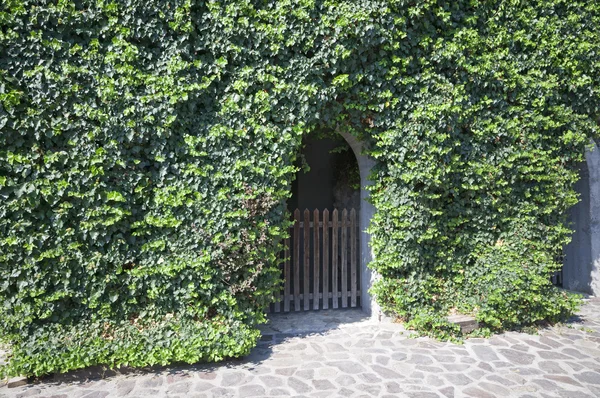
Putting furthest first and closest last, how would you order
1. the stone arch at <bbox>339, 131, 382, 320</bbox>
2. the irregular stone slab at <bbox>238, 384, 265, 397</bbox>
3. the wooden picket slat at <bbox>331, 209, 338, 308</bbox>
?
1. the wooden picket slat at <bbox>331, 209, 338, 308</bbox>
2. the stone arch at <bbox>339, 131, 382, 320</bbox>
3. the irregular stone slab at <bbox>238, 384, 265, 397</bbox>

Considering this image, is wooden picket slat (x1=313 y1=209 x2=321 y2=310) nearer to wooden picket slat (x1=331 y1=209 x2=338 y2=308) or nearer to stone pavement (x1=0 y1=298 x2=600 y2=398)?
wooden picket slat (x1=331 y1=209 x2=338 y2=308)

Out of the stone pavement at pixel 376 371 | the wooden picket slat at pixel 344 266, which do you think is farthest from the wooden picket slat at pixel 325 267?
the stone pavement at pixel 376 371

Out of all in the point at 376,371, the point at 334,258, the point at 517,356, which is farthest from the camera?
the point at 334,258

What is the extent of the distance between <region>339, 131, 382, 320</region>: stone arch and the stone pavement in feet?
1.98

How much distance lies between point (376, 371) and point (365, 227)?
2.39 meters

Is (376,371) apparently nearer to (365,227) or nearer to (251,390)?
(251,390)

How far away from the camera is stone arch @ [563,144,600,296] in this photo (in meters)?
7.64

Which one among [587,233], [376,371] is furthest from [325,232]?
[587,233]

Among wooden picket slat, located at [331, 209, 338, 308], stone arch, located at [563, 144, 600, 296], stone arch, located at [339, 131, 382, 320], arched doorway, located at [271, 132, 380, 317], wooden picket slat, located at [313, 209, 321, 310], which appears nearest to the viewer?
stone arch, located at [339, 131, 382, 320]

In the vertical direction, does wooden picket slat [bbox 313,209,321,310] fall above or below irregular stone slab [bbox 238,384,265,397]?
above

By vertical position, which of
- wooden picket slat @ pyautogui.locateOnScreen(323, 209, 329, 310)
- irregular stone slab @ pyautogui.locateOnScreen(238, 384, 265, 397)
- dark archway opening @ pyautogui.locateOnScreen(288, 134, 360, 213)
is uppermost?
dark archway opening @ pyautogui.locateOnScreen(288, 134, 360, 213)

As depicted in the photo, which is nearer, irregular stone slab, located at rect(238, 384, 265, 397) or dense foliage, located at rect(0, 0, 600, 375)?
irregular stone slab, located at rect(238, 384, 265, 397)

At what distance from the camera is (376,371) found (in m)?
4.73

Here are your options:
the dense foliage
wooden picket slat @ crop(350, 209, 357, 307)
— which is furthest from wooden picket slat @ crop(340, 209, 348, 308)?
the dense foliage
